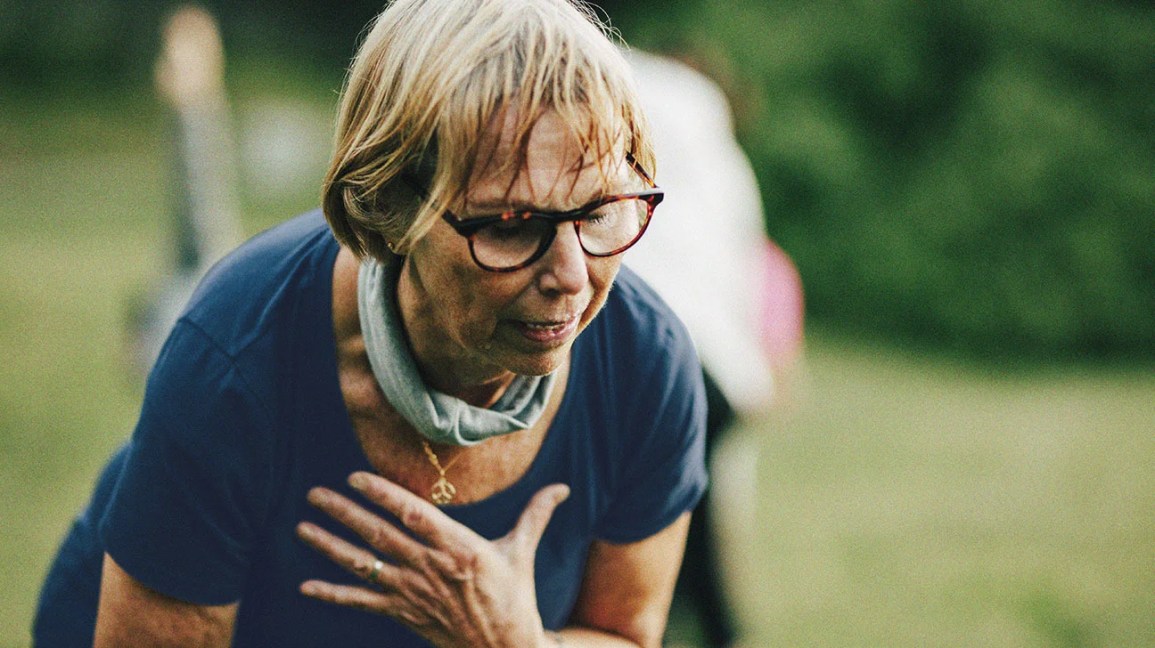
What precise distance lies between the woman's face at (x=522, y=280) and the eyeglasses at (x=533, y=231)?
0.04 ft

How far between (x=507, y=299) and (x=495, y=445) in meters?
0.45

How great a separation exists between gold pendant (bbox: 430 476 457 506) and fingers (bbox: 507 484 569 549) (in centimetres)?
14

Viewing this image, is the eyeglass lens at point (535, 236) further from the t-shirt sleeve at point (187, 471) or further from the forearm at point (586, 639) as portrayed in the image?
the forearm at point (586, 639)

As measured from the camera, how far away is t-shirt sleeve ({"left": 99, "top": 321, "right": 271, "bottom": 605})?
1649mm

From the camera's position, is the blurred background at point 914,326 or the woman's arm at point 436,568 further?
the blurred background at point 914,326

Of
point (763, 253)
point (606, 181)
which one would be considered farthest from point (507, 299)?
point (763, 253)

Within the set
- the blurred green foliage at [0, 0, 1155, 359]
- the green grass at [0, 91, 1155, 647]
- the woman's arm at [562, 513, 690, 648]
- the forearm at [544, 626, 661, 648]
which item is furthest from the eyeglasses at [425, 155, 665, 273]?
the blurred green foliage at [0, 0, 1155, 359]

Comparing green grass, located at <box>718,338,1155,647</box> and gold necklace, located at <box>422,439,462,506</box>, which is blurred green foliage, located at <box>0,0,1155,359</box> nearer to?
green grass, located at <box>718,338,1155,647</box>

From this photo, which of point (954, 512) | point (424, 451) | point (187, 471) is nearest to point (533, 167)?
point (424, 451)

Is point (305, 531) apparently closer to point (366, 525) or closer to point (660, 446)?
point (366, 525)

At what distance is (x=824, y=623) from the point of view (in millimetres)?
4676

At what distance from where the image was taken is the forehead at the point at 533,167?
1.42 metres

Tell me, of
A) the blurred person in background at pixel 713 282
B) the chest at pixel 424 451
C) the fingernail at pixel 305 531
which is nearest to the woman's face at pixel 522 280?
the chest at pixel 424 451

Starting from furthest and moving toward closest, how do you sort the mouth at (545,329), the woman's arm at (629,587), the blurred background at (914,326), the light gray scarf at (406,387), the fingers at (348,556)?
the blurred background at (914,326)
the woman's arm at (629,587)
the fingers at (348,556)
the light gray scarf at (406,387)
the mouth at (545,329)
